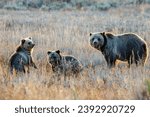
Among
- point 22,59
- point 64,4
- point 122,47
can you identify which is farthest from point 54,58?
point 64,4

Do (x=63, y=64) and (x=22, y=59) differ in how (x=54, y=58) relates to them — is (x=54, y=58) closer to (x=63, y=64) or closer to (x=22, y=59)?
(x=63, y=64)

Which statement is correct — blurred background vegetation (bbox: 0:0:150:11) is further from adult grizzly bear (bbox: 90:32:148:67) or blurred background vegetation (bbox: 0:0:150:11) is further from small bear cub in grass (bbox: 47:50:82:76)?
small bear cub in grass (bbox: 47:50:82:76)

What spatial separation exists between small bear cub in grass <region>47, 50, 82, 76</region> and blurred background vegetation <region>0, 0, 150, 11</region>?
17769 millimetres

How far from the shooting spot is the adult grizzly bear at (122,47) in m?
11.6

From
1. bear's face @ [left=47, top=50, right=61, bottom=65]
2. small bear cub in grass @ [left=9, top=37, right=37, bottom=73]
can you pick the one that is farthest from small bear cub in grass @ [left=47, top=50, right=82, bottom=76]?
small bear cub in grass @ [left=9, top=37, right=37, bottom=73]

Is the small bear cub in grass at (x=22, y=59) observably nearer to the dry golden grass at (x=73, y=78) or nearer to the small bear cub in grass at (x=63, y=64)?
the dry golden grass at (x=73, y=78)

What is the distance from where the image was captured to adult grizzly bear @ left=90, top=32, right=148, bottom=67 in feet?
38.2

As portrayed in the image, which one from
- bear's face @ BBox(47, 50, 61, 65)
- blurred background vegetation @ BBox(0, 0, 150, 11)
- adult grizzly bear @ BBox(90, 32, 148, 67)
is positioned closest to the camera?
bear's face @ BBox(47, 50, 61, 65)

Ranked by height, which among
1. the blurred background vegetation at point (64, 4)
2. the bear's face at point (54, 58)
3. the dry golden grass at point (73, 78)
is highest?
the bear's face at point (54, 58)

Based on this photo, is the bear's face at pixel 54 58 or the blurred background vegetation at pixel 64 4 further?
the blurred background vegetation at pixel 64 4

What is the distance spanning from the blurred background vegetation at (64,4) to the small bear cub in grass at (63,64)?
17769 millimetres

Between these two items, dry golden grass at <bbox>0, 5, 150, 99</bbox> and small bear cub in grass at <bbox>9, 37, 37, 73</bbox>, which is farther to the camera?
small bear cub in grass at <bbox>9, 37, 37, 73</bbox>

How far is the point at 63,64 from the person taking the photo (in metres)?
10.9

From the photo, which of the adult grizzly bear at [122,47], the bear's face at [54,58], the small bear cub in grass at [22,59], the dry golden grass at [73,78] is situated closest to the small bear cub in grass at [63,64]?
the bear's face at [54,58]
